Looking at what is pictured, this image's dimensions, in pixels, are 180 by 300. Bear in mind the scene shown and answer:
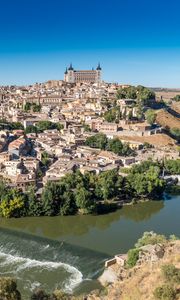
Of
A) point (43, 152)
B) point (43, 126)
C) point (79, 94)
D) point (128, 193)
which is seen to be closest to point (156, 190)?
point (128, 193)

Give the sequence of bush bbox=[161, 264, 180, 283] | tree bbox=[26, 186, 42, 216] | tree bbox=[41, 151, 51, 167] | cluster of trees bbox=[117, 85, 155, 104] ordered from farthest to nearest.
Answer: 1. cluster of trees bbox=[117, 85, 155, 104]
2. tree bbox=[41, 151, 51, 167]
3. tree bbox=[26, 186, 42, 216]
4. bush bbox=[161, 264, 180, 283]

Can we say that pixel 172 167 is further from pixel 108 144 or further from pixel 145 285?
pixel 145 285

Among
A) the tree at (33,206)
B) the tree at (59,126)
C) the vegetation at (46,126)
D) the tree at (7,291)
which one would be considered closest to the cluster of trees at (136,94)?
the tree at (59,126)

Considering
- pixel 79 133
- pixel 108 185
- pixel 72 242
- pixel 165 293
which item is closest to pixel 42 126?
pixel 79 133

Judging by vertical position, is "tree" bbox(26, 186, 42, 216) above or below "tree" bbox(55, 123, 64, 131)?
below

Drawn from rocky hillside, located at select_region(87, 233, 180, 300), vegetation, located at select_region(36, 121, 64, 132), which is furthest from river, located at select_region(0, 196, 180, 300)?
vegetation, located at select_region(36, 121, 64, 132)

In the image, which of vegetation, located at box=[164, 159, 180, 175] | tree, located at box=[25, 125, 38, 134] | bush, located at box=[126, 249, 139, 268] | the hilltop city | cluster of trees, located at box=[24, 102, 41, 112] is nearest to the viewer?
bush, located at box=[126, 249, 139, 268]

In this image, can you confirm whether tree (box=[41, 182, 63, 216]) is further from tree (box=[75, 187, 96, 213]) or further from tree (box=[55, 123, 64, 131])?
tree (box=[55, 123, 64, 131])
